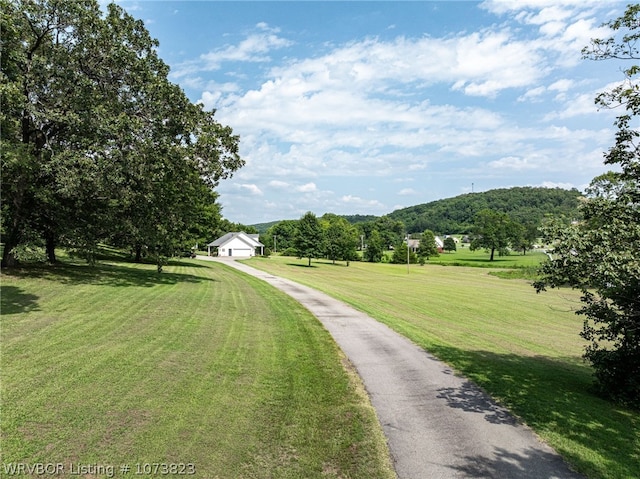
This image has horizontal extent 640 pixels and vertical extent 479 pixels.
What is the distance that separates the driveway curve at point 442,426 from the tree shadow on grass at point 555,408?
0.17 feet

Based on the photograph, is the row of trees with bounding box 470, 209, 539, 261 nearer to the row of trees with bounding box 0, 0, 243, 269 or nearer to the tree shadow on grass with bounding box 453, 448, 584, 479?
the row of trees with bounding box 0, 0, 243, 269

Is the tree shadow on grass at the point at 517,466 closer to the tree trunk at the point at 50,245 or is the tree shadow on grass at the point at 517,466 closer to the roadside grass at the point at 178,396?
the roadside grass at the point at 178,396

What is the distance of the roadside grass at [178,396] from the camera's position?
5.65 metres

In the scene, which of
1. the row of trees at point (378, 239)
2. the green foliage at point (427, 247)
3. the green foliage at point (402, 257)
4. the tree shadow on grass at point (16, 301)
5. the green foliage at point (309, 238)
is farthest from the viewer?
the green foliage at point (427, 247)

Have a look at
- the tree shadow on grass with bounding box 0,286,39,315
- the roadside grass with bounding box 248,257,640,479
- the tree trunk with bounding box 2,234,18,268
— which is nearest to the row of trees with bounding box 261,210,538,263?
the roadside grass with bounding box 248,257,640,479

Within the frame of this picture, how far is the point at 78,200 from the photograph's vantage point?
20422 millimetres

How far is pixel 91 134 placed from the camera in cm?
1950

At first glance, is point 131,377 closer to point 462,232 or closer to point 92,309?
point 92,309

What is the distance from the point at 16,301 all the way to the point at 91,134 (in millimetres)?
9007

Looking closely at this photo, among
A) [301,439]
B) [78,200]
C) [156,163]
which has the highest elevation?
[156,163]

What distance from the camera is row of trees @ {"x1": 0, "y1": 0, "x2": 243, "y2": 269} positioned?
17.9 m

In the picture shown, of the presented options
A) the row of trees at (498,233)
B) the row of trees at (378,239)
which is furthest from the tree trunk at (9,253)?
the row of trees at (498,233)

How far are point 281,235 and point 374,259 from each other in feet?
173

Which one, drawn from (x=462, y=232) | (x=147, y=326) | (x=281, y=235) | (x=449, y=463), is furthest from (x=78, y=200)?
(x=462, y=232)
